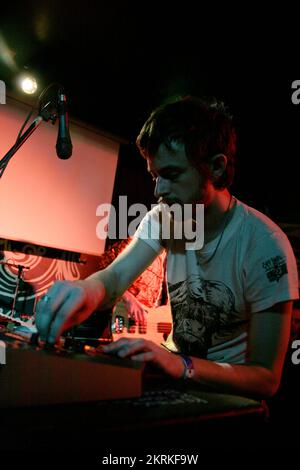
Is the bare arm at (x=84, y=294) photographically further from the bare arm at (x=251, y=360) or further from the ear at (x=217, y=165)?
the ear at (x=217, y=165)

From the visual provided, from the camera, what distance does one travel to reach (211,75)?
11.2 ft

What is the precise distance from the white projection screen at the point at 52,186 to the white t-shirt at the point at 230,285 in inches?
107

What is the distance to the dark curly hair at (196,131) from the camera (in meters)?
1.31

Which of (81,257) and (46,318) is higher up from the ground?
(81,257)

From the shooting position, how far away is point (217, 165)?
55.7 inches

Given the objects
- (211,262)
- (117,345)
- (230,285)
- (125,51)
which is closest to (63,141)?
(211,262)

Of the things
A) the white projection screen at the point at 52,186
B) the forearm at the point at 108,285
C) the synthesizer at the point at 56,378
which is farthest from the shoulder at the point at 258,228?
the white projection screen at the point at 52,186

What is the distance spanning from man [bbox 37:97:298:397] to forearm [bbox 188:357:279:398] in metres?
0.01

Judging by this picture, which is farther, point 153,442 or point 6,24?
point 6,24

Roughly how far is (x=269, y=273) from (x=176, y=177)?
1.71ft

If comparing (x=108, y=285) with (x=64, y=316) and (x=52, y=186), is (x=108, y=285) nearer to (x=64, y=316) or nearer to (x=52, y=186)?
(x=64, y=316)

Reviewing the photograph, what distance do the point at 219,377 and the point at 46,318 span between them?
18.0 inches

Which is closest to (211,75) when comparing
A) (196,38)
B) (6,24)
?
(196,38)
